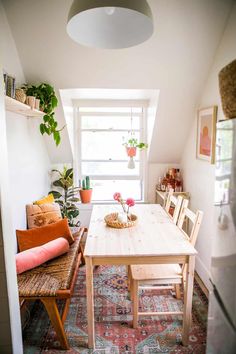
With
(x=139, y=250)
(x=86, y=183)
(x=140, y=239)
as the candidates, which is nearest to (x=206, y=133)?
(x=140, y=239)

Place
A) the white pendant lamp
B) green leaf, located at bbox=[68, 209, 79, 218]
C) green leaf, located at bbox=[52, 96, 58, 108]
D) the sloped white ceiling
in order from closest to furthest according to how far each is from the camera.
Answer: the white pendant lamp
the sloped white ceiling
green leaf, located at bbox=[52, 96, 58, 108]
green leaf, located at bbox=[68, 209, 79, 218]

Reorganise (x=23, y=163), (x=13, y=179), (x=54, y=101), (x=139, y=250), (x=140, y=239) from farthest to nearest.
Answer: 1. (x=54, y=101)
2. (x=23, y=163)
3. (x=13, y=179)
4. (x=140, y=239)
5. (x=139, y=250)

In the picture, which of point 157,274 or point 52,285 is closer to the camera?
point 52,285

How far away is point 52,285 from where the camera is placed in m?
1.78

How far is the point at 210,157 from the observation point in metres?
2.41

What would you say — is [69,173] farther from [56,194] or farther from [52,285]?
[52,285]

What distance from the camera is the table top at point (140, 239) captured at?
5.45 feet

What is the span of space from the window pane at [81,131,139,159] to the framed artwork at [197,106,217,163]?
3.68 ft

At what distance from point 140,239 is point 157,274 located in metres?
0.32

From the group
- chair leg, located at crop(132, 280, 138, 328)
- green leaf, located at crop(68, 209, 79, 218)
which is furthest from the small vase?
green leaf, located at crop(68, 209, 79, 218)

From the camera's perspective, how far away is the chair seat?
73.2 inches

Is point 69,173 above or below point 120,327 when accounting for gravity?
above

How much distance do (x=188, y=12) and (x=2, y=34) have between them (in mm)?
1496

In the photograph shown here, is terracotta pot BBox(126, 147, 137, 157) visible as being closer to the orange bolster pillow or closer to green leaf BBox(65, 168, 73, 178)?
green leaf BBox(65, 168, 73, 178)
